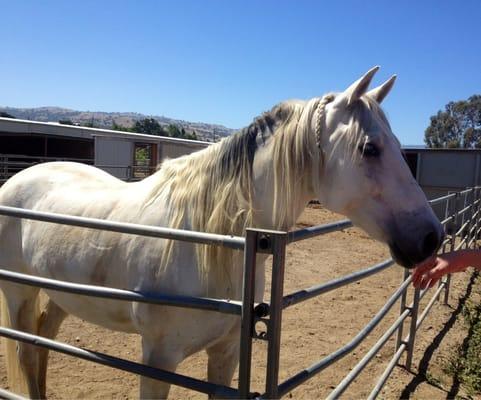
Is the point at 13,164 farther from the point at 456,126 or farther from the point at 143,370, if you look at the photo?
the point at 456,126

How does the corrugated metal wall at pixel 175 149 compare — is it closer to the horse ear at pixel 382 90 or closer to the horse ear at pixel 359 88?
the horse ear at pixel 382 90

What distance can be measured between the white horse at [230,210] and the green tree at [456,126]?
4994 centimetres

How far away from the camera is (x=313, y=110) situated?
1673 millimetres

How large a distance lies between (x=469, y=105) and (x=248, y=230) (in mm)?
52458

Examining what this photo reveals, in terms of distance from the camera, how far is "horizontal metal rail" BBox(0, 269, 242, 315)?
123 cm

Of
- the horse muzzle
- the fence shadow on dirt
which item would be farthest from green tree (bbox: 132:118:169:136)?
the horse muzzle

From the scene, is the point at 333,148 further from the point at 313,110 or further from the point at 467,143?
the point at 467,143

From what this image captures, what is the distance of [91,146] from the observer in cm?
2145

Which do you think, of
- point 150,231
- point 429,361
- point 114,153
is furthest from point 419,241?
point 114,153

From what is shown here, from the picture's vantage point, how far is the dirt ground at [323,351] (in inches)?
121

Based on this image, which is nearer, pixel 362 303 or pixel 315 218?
pixel 362 303

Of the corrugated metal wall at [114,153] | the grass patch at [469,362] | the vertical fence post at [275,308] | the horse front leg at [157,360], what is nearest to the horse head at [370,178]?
the vertical fence post at [275,308]

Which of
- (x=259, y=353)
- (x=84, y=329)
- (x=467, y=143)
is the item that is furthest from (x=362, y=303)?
(x=467, y=143)

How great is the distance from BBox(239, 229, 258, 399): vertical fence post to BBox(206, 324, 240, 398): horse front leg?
79 cm
